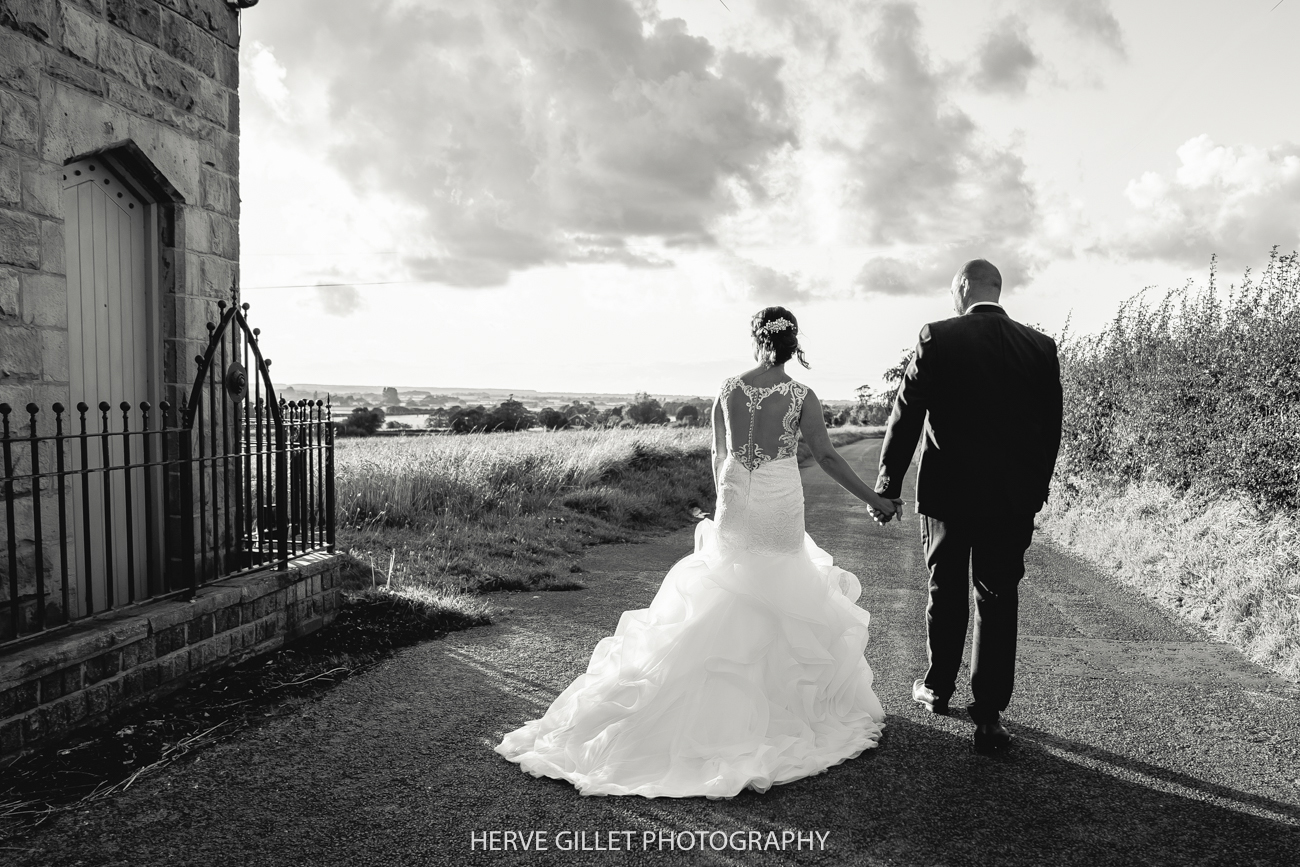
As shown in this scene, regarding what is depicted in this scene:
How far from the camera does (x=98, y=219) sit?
5.38 metres

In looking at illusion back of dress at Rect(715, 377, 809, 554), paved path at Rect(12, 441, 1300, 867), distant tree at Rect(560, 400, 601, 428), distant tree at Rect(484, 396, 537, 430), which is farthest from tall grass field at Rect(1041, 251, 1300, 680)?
distant tree at Rect(484, 396, 537, 430)

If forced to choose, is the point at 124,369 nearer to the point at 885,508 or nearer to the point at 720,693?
the point at 720,693

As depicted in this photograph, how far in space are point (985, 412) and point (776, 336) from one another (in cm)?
119

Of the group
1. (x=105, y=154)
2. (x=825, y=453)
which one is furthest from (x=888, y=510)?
(x=105, y=154)

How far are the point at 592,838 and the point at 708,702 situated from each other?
3.22 ft

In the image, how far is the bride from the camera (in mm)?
3887

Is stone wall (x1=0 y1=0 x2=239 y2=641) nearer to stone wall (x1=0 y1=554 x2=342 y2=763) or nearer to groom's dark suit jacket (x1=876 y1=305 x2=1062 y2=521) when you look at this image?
stone wall (x1=0 y1=554 x2=342 y2=763)

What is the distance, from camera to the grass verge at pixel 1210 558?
6090 mm

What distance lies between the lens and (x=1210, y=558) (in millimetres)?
7547

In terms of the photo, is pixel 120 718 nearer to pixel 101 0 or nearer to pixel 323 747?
pixel 323 747

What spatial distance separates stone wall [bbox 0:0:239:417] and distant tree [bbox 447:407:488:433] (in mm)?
22721

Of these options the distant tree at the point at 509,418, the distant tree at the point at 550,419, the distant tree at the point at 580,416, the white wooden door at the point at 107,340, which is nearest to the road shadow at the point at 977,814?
the white wooden door at the point at 107,340

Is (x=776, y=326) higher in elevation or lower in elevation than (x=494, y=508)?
higher

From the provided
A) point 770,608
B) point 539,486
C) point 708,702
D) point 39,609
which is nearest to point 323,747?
point 39,609
